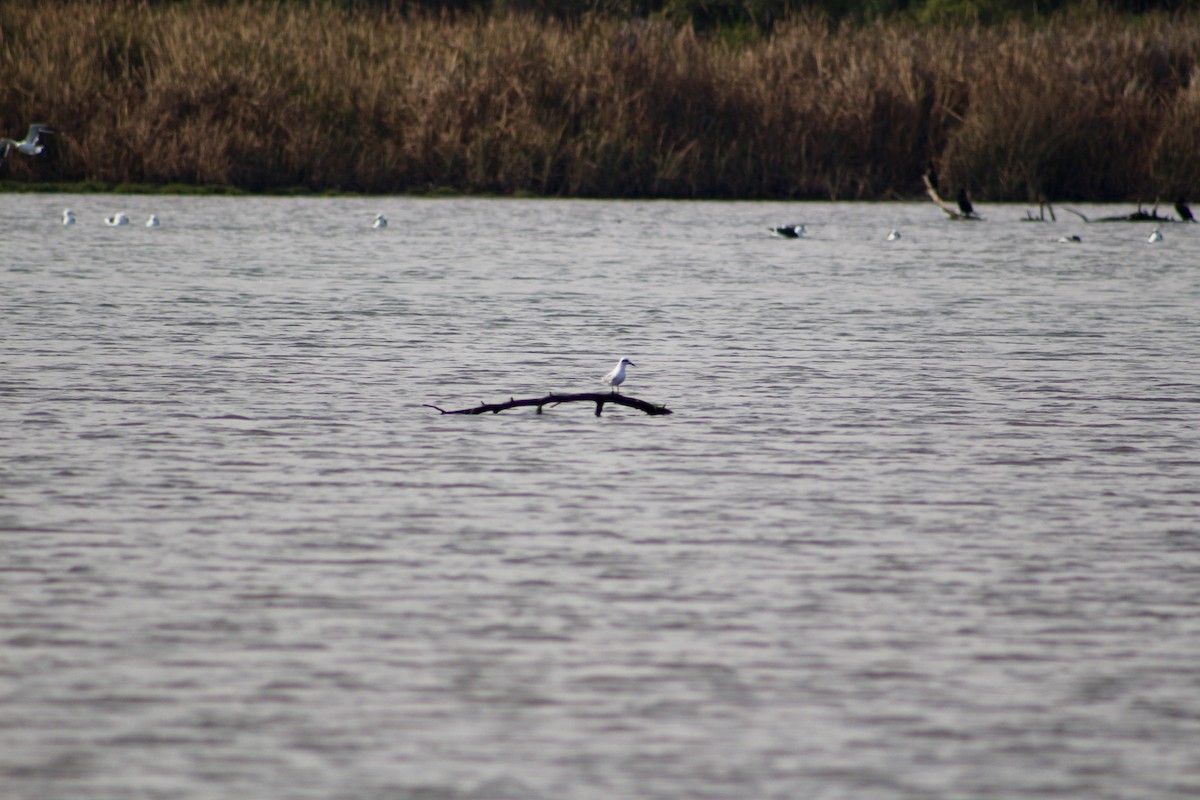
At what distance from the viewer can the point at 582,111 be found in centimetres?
2897

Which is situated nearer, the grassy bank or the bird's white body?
the bird's white body

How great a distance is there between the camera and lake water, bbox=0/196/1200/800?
Answer: 4.66 m

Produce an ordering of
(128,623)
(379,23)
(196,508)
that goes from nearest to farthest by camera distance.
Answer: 1. (128,623)
2. (196,508)
3. (379,23)

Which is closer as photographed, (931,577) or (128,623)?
(128,623)

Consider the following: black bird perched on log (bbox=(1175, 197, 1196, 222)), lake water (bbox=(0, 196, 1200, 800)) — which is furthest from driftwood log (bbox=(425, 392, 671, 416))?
black bird perched on log (bbox=(1175, 197, 1196, 222))

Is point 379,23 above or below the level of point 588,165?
above

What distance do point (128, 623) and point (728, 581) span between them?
6.44ft

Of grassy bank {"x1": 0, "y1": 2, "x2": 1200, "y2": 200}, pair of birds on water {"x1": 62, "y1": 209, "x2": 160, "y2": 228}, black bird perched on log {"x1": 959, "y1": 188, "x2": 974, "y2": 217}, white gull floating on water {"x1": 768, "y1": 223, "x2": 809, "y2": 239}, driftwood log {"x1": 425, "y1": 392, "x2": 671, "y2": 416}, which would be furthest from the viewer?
grassy bank {"x1": 0, "y1": 2, "x2": 1200, "y2": 200}

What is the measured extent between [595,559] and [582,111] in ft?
74.9

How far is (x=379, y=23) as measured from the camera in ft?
103

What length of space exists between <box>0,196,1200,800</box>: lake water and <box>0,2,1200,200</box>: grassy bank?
13.7 meters

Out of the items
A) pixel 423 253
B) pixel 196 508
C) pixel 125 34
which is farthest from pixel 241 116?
→ pixel 196 508

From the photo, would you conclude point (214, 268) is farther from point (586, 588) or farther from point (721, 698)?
point (721, 698)

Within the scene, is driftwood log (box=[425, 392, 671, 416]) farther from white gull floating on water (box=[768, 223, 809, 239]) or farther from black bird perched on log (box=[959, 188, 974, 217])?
black bird perched on log (box=[959, 188, 974, 217])
